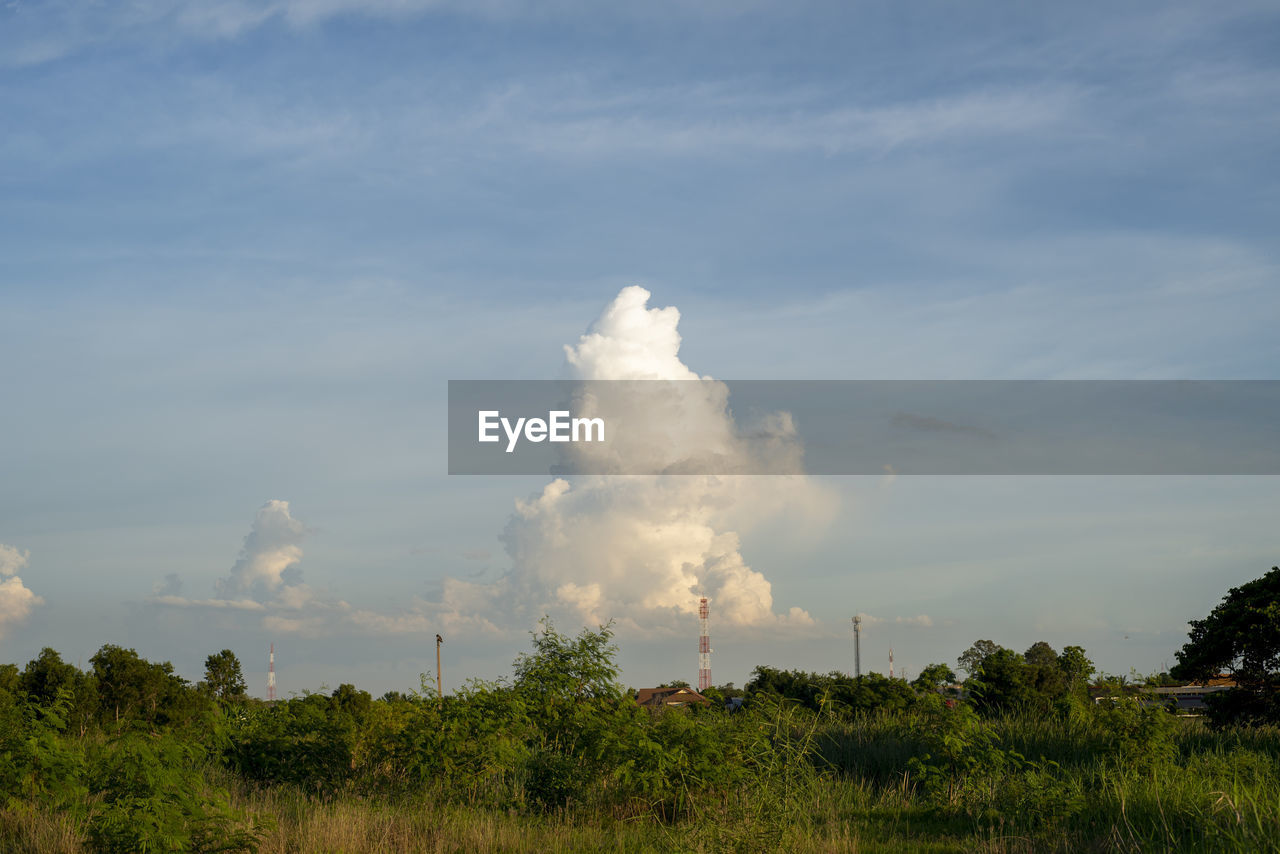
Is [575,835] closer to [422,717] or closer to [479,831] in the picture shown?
[479,831]

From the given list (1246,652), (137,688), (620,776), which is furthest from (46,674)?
(1246,652)

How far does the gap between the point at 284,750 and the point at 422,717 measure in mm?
2987

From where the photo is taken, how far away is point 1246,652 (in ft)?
80.6

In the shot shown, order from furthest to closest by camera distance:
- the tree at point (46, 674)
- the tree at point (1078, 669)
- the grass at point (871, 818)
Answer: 1. the tree at point (46, 674)
2. the tree at point (1078, 669)
3. the grass at point (871, 818)

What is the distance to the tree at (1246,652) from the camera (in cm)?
2389

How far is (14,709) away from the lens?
1670 cm

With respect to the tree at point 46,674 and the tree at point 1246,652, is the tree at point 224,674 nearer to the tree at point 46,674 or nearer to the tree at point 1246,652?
the tree at point 46,674

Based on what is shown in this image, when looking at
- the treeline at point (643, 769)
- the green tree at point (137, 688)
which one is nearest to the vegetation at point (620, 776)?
the treeline at point (643, 769)

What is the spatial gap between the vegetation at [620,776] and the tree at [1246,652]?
47 cm

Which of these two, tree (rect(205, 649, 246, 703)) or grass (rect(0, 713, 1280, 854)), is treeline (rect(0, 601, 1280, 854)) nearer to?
grass (rect(0, 713, 1280, 854))

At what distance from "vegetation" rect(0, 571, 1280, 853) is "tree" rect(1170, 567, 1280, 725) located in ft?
1.55

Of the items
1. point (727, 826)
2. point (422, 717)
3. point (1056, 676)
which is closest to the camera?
point (727, 826)

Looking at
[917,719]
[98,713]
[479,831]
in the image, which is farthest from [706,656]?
[479,831]

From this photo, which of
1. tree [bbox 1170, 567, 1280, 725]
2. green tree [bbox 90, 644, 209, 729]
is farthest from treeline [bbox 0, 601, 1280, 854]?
green tree [bbox 90, 644, 209, 729]
